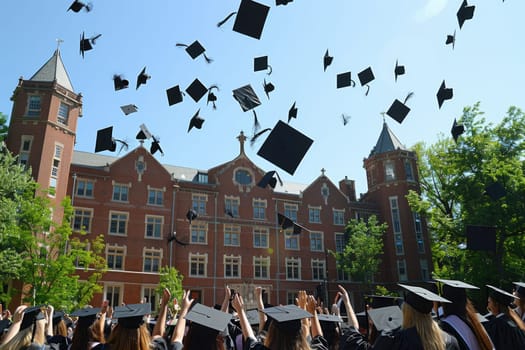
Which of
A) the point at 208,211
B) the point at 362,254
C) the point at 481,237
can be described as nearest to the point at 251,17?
the point at 481,237

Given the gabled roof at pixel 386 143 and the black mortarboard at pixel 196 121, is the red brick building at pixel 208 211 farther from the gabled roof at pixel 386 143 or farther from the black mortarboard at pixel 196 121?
the black mortarboard at pixel 196 121

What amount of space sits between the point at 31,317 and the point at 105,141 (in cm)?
852

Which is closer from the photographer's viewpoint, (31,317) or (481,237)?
(31,317)

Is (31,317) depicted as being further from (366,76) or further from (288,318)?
(366,76)

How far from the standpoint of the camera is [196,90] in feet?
35.0

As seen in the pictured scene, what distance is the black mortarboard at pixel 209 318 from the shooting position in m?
3.45

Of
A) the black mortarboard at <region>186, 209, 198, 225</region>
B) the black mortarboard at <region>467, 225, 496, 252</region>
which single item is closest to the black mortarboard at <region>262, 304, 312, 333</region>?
the black mortarboard at <region>467, 225, 496, 252</region>

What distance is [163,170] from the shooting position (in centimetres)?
3044

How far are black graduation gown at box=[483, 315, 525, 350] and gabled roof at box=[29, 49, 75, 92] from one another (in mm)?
28145

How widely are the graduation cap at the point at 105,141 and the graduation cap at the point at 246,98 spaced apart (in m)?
4.05

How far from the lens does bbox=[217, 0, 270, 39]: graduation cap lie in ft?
25.5

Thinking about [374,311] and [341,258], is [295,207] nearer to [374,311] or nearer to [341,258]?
[341,258]

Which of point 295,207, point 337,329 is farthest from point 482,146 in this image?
point 337,329

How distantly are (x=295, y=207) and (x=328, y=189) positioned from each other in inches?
163
